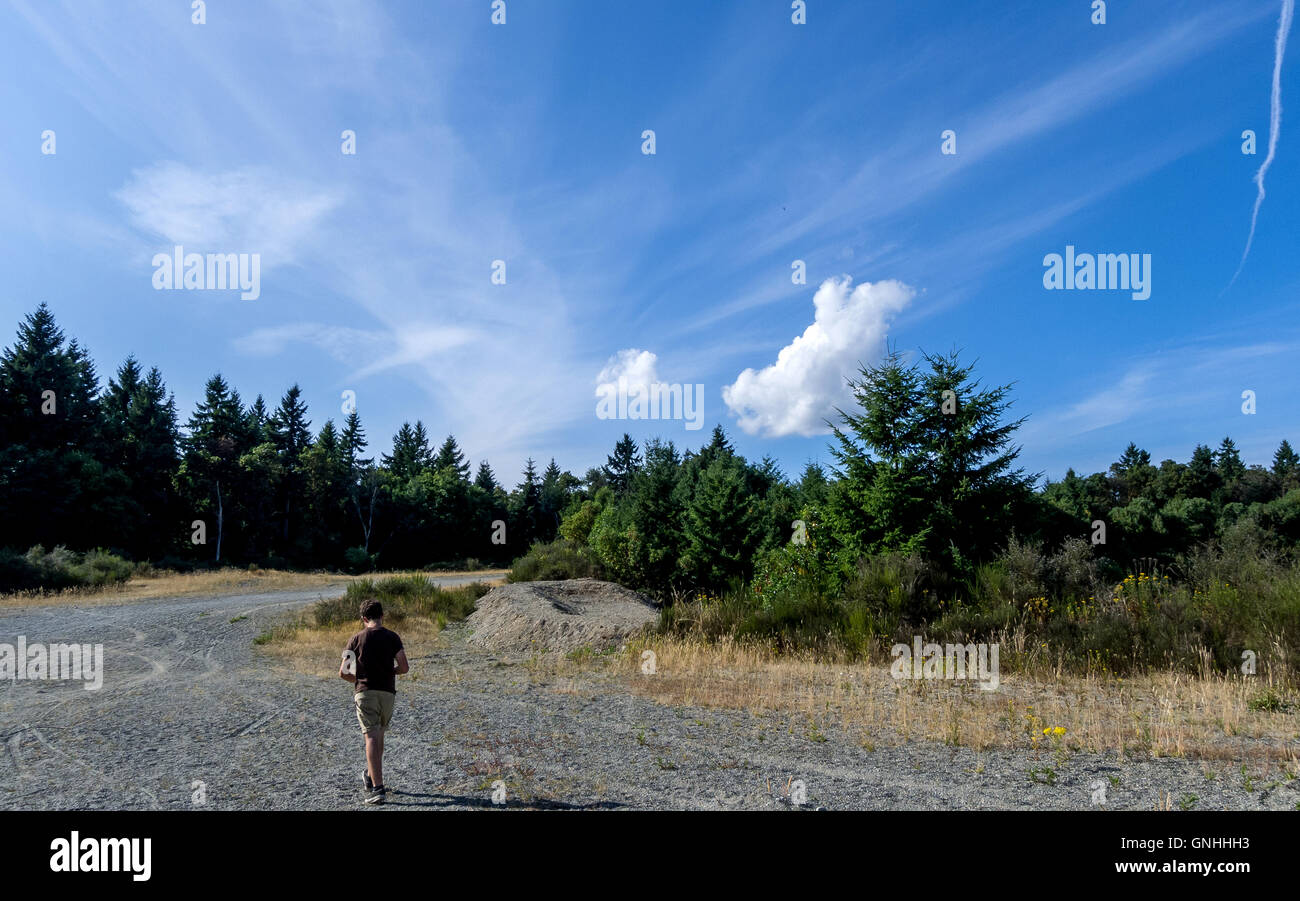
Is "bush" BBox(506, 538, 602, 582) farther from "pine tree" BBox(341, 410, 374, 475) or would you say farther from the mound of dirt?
"pine tree" BBox(341, 410, 374, 475)

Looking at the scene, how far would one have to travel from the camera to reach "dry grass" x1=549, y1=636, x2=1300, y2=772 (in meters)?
7.00

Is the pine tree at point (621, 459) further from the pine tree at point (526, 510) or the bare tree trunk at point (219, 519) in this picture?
the bare tree trunk at point (219, 519)

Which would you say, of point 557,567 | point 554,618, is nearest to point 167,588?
point 557,567

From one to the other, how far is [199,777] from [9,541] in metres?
43.6

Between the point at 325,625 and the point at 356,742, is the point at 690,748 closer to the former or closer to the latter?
the point at 356,742

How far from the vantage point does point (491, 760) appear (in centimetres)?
650

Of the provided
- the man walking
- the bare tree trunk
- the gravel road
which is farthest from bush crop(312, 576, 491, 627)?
the bare tree trunk

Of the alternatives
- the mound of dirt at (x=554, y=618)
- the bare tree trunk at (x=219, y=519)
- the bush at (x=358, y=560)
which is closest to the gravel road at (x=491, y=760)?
the mound of dirt at (x=554, y=618)

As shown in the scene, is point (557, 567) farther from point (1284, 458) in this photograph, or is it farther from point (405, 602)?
point (1284, 458)

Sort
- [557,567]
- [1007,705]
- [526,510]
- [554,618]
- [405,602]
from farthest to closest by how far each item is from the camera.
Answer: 1. [526,510]
2. [557,567]
3. [405,602]
4. [554,618]
5. [1007,705]

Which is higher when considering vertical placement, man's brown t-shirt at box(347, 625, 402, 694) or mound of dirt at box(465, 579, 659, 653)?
man's brown t-shirt at box(347, 625, 402, 694)

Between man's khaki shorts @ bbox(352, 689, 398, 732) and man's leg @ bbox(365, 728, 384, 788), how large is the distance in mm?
40

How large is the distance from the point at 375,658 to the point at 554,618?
10.4 metres

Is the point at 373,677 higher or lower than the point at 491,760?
higher
